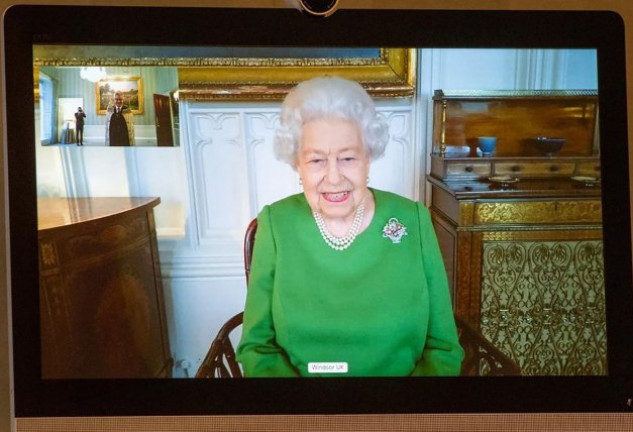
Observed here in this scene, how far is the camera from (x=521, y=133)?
3.02 ft

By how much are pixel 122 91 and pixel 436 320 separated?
64 cm

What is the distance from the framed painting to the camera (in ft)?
2.93

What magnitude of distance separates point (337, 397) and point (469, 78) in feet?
1.89

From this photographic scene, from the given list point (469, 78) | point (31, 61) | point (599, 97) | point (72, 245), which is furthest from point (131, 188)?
point (599, 97)

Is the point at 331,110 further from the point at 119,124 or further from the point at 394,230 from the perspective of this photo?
the point at 119,124

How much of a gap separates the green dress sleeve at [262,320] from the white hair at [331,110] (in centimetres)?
14

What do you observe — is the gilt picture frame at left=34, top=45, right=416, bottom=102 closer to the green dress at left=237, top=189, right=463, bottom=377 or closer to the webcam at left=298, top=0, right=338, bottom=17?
the webcam at left=298, top=0, right=338, bottom=17

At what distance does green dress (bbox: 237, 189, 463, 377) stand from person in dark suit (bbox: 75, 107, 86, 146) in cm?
32

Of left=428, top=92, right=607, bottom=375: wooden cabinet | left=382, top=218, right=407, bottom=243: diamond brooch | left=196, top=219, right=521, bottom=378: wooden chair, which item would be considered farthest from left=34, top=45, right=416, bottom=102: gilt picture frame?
left=196, top=219, right=521, bottom=378: wooden chair

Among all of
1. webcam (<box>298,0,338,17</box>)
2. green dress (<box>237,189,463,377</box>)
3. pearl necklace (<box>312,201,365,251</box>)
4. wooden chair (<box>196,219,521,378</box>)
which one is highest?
webcam (<box>298,0,338,17</box>)

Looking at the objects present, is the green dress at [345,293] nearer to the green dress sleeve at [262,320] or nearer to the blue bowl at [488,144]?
the green dress sleeve at [262,320]

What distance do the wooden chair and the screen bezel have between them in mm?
18

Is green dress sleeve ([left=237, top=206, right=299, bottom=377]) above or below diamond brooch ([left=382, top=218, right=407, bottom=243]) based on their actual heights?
below

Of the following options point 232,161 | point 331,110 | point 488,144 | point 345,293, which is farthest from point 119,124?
point 488,144
